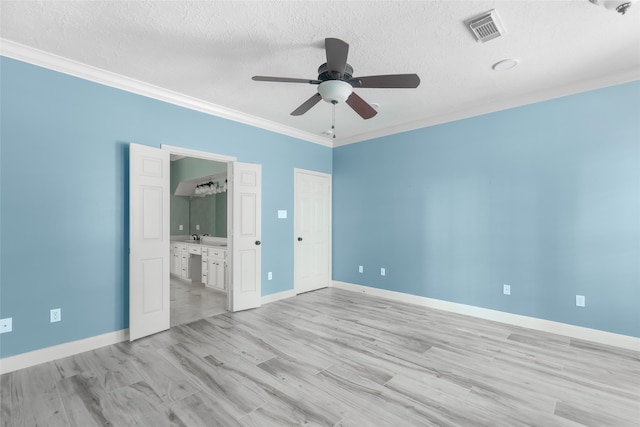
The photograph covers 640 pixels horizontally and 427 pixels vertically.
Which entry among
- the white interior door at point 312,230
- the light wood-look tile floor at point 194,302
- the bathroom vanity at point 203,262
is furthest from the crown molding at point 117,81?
the light wood-look tile floor at point 194,302

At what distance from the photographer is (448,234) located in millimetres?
4367

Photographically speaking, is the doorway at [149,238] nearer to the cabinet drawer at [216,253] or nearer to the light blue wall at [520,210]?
the cabinet drawer at [216,253]

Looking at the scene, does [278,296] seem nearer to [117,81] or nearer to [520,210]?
[117,81]

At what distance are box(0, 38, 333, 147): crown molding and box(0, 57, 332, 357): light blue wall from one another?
62 mm

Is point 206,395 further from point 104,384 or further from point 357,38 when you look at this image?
point 357,38

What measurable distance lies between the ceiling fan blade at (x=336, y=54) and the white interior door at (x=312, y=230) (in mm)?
3033

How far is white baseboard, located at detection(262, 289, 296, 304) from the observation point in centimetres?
473

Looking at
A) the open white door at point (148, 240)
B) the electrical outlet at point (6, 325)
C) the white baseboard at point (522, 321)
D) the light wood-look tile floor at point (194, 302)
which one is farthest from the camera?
the light wood-look tile floor at point (194, 302)

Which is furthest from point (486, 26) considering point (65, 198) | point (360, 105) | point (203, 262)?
point (203, 262)

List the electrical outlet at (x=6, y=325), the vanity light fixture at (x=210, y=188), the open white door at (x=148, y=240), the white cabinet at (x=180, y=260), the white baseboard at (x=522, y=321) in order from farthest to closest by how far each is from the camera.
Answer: the vanity light fixture at (x=210, y=188) < the white cabinet at (x=180, y=260) < the open white door at (x=148, y=240) < the white baseboard at (x=522, y=321) < the electrical outlet at (x=6, y=325)

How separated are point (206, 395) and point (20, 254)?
2167 millimetres

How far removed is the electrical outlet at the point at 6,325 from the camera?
2.56 m

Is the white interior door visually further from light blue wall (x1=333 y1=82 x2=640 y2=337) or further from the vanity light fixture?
the vanity light fixture

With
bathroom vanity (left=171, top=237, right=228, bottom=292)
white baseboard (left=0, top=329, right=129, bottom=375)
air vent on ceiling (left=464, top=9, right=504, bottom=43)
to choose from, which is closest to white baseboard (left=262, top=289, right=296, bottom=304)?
Result: bathroom vanity (left=171, top=237, right=228, bottom=292)
